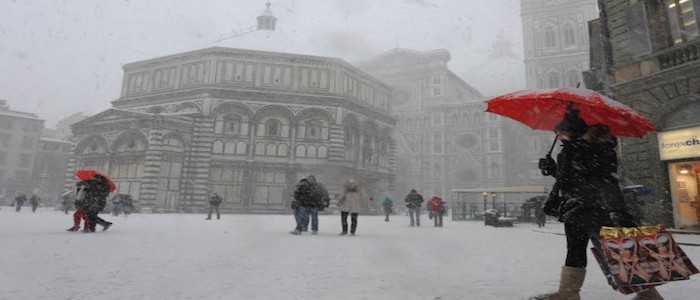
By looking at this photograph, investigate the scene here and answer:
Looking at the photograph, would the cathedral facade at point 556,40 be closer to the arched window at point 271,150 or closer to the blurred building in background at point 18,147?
the arched window at point 271,150

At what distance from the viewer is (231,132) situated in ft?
94.3

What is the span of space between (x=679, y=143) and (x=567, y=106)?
36.6ft

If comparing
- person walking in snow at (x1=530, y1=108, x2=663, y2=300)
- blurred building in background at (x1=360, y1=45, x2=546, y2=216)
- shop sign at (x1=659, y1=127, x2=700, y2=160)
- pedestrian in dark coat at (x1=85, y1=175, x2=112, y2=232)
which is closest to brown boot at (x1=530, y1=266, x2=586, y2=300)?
person walking in snow at (x1=530, y1=108, x2=663, y2=300)

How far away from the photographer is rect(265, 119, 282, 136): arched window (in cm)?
2928

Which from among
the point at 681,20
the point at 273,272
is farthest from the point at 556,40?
the point at 273,272

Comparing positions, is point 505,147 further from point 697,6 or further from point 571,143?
point 571,143

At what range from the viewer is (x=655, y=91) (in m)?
12.2

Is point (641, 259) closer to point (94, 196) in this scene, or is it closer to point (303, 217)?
point (303, 217)

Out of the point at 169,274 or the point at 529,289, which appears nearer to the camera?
the point at 529,289

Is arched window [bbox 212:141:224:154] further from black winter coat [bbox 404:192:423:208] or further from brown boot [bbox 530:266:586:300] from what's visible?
brown boot [bbox 530:266:586:300]

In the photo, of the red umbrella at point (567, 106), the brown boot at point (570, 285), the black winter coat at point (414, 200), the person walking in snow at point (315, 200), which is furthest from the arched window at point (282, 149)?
the brown boot at point (570, 285)

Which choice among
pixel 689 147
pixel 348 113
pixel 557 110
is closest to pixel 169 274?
pixel 557 110

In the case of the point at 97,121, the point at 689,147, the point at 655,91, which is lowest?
the point at 689,147

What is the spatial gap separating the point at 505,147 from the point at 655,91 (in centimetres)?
4270
